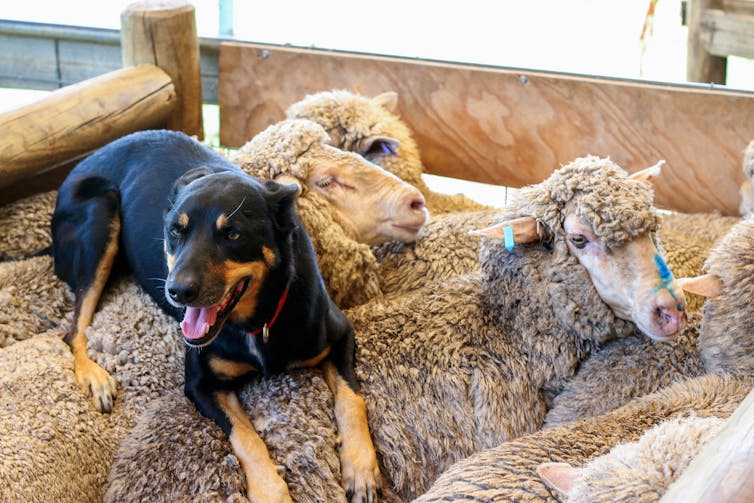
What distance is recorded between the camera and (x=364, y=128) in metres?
4.47

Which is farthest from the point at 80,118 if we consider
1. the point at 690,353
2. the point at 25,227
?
the point at 690,353

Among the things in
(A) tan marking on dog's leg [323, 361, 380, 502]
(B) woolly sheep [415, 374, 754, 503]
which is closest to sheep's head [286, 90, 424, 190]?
(A) tan marking on dog's leg [323, 361, 380, 502]

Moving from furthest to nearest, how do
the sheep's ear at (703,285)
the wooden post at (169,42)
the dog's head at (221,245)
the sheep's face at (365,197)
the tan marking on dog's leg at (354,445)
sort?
the wooden post at (169,42)
the sheep's face at (365,197)
the sheep's ear at (703,285)
the tan marking on dog's leg at (354,445)
the dog's head at (221,245)

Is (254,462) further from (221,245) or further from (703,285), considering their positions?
(703,285)

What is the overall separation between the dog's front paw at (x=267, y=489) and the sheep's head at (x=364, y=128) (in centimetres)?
194

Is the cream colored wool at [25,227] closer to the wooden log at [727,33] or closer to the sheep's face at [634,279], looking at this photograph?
the sheep's face at [634,279]

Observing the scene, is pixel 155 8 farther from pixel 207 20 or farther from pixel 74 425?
pixel 207 20

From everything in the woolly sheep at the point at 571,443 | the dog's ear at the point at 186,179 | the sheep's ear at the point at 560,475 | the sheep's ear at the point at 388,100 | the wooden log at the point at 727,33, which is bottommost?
the woolly sheep at the point at 571,443

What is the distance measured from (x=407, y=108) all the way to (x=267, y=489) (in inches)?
102

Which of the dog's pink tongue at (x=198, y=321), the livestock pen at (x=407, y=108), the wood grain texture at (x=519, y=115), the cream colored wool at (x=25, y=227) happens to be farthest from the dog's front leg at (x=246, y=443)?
the wood grain texture at (x=519, y=115)

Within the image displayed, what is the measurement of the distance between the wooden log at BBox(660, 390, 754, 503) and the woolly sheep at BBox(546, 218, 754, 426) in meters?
1.39

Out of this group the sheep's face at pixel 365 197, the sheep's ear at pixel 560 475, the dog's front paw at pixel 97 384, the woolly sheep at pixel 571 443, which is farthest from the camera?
the sheep's face at pixel 365 197

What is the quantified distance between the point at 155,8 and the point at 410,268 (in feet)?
6.48

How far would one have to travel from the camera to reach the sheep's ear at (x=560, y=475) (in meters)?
2.32
